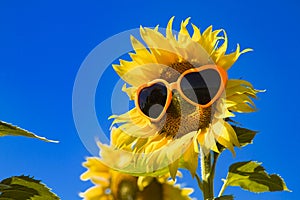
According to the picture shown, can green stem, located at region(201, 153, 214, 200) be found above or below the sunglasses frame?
below

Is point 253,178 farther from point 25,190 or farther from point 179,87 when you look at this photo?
point 25,190

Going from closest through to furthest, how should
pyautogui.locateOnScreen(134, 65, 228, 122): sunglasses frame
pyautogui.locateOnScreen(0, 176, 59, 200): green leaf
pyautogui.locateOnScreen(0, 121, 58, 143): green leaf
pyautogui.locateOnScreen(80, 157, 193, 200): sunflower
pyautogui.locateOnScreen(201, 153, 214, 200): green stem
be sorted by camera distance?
pyautogui.locateOnScreen(0, 121, 58, 143): green leaf, pyautogui.locateOnScreen(0, 176, 59, 200): green leaf, pyautogui.locateOnScreen(201, 153, 214, 200): green stem, pyautogui.locateOnScreen(134, 65, 228, 122): sunglasses frame, pyautogui.locateOnScreen(80, 157, 193, 200): sunflower

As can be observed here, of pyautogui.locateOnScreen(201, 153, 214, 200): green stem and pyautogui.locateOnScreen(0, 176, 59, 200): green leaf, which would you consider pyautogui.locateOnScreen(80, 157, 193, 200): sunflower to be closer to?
pyautogui.locateOnScreen(201, 153, 214, 200): green stem

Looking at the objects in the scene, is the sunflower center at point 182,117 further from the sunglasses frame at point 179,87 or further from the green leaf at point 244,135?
the green leaf at point 244,135

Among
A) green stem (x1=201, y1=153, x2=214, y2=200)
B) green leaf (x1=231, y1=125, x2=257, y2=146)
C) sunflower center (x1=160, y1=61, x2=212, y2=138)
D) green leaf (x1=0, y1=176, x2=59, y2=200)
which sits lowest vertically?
green leaf (x1=0, y1=176, x2=59, y2=200)

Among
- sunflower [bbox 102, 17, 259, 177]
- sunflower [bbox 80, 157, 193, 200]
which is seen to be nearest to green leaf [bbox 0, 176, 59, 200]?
sunflower [bbox 102, 17, 259, 177]

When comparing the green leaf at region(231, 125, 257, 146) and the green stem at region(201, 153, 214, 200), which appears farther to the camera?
the green leaf at region(231, 125, 257, 146)

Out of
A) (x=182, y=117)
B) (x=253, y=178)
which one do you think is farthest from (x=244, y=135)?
(x=182, y=117)

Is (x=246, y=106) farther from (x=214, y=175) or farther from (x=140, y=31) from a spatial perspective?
(x=140, y=31)
